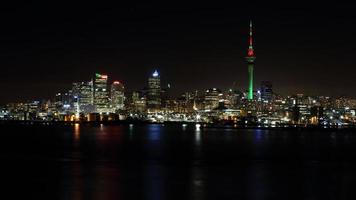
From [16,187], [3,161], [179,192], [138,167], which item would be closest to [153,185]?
[179,192]

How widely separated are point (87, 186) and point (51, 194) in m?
2.41

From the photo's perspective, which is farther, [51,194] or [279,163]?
[279,163]

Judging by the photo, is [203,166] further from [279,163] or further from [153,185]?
[153,185]

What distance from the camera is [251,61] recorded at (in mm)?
193375

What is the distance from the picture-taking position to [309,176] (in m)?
29.0

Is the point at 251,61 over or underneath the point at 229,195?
over

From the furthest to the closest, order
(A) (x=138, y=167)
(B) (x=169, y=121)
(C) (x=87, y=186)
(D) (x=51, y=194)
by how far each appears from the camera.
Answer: (B) (x=169, y=121)
(A) (x=138, y=167)
(C) (x=87, y=186)
(D) (x=51, y=194)

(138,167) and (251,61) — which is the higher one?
(251,61)

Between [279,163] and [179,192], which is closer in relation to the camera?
[179,192]

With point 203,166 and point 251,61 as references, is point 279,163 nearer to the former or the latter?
point 203,166

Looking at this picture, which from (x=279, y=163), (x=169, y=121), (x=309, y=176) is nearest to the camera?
(x=309, y=176)

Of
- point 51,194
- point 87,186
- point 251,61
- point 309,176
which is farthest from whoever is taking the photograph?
point 251,61

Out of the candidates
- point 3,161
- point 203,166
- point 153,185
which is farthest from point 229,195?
point 3,161

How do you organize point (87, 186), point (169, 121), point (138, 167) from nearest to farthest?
1. point (87, 186)
2. point (138, 167)
3. point (169, 121)
